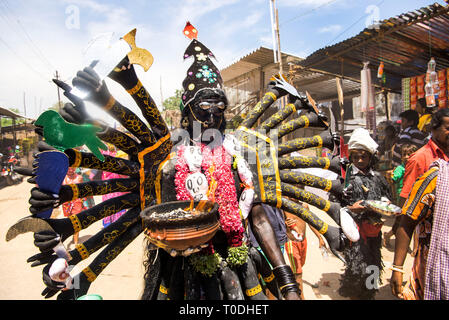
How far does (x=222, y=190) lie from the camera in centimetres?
206

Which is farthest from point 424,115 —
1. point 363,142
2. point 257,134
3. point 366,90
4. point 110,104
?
point 110,104

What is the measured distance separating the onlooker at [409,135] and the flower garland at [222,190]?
264 inches

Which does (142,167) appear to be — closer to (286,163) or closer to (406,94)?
(286,163)

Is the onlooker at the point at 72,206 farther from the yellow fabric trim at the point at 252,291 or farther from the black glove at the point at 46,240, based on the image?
the yellow fabric trim at the point at 252,291

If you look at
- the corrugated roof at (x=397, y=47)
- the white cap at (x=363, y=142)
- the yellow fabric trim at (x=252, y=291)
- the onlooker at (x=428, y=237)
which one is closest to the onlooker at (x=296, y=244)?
the white cap at (x=363, y=142)

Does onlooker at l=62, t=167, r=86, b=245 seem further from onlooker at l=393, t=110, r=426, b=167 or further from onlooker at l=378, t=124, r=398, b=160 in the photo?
onlooker at l=378, t=124, r=398, b=160

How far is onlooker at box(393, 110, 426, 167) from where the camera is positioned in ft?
22.1

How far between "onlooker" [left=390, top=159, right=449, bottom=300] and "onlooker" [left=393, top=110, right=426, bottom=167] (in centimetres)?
536

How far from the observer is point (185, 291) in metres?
1.94

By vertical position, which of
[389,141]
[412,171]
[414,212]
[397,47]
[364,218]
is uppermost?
[397,47]

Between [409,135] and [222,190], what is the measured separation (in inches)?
278

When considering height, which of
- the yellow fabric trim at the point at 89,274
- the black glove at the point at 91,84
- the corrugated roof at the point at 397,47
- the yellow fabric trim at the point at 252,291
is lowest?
the yellow fabric trim at the point at 252,291

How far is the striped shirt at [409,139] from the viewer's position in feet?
21.9

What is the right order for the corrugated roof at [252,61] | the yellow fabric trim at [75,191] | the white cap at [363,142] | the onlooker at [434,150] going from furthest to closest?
the corrugated roof at [252,61] < the white cap at [363,142] < the onlooker at [434,150] < the yellow fabric trim at [75,191]
